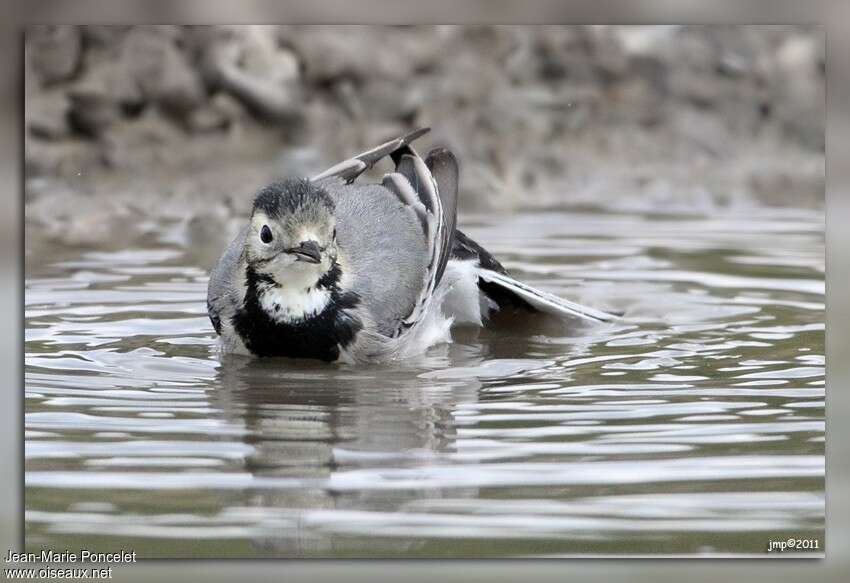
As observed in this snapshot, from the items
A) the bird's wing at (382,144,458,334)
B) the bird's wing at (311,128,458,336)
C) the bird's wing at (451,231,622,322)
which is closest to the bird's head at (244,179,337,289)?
the bird's wing at (311,128,458,336)

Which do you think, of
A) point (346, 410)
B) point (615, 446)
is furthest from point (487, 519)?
point (346, 410)

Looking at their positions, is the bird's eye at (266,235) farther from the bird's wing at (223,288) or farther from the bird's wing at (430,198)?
the bird's wing at (430,198)

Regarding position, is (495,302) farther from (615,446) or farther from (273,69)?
(273,69)

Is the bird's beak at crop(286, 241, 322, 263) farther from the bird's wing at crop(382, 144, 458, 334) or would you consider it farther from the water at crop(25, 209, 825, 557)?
the bird's wing at crop(382, 144, 458, 334)

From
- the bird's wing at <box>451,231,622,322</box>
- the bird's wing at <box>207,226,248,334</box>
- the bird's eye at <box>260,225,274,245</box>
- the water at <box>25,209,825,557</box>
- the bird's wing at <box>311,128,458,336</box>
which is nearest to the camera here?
the water at <box>25,209,825,557</box>

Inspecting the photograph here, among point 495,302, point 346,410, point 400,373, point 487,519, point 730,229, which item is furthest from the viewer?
point 730,229

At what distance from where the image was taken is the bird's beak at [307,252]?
773 centimetres

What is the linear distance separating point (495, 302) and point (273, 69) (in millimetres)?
3767

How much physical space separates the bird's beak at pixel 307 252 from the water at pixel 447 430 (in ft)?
1.88

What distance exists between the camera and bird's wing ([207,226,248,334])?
8102 mm

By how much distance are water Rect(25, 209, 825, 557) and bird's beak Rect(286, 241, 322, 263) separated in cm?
57

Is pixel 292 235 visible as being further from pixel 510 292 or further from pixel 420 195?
pixel 510 292

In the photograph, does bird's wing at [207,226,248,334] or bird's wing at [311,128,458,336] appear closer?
bird's wing at [207,226,248,334]

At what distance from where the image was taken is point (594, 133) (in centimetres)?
1323
